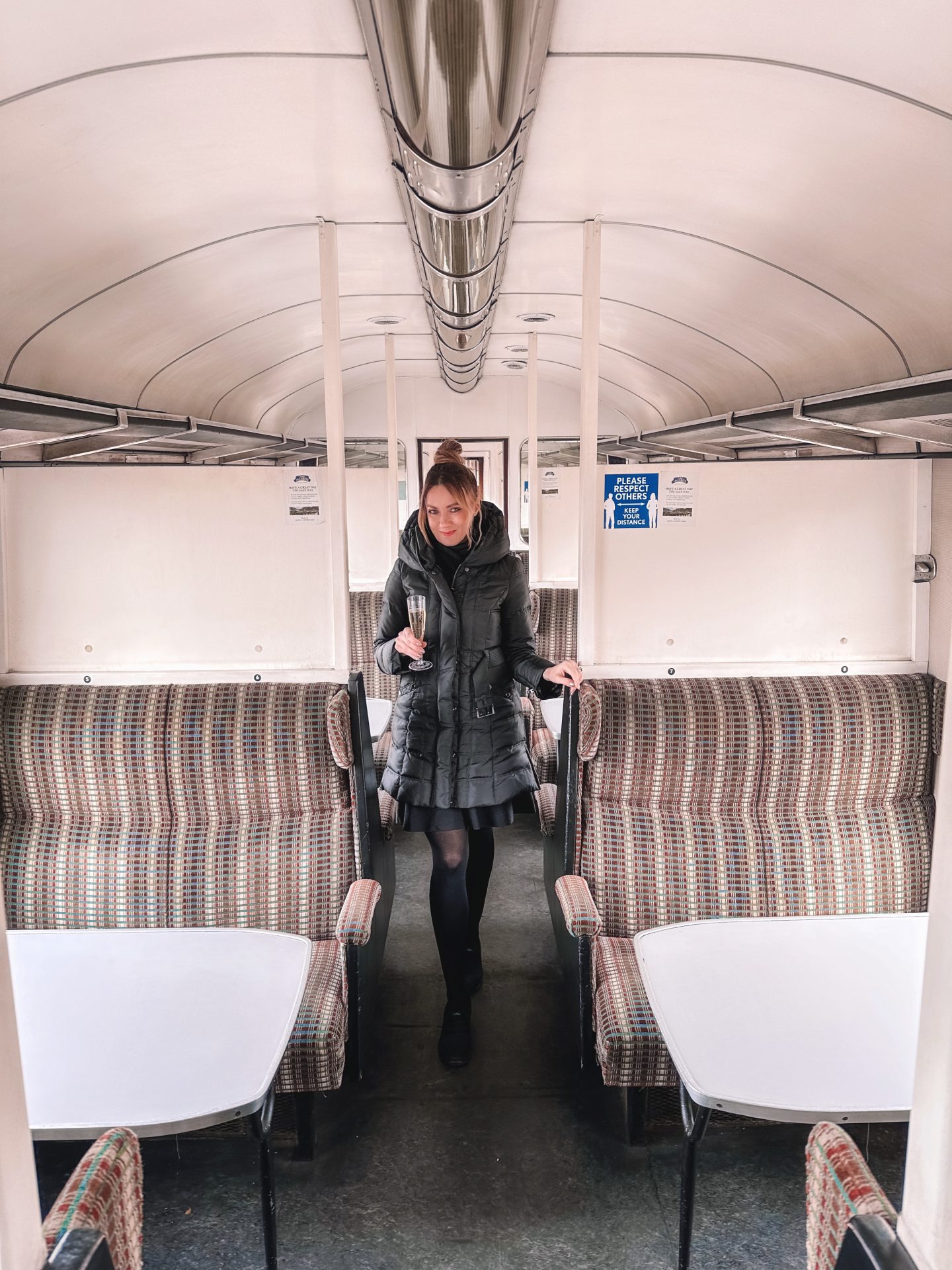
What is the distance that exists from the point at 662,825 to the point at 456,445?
1431mm

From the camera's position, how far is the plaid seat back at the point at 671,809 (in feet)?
9.10

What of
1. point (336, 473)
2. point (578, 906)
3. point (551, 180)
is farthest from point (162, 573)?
point (551, 180)

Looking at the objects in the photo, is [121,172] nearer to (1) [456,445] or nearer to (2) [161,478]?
(2) [161,478]

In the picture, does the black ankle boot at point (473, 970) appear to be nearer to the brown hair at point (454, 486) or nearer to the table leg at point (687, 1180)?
the table leg at point (687, 1180)

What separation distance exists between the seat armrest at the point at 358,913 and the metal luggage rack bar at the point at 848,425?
195 cm

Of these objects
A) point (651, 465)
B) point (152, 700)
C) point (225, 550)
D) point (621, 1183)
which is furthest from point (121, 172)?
point (621, 1183)

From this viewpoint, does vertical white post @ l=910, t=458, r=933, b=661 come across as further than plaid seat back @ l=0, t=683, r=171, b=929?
Yes

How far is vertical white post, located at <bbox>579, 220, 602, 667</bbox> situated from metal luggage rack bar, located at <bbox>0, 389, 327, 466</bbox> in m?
1.04

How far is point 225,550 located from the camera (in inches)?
112

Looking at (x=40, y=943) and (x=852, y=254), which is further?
(x=852, y=254)

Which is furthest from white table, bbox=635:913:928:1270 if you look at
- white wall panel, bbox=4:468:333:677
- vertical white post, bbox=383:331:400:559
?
vertical white post, bbox=383:331:400:559

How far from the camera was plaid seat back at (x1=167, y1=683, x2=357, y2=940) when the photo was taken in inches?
107

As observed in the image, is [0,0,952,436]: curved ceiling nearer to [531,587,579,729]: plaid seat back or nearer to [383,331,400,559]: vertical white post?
[383,331,400,559]: vertical white post

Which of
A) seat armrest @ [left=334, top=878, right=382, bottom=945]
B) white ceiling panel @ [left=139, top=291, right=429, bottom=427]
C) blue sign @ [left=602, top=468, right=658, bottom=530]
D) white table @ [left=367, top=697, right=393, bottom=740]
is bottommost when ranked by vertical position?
seat armrest @ [left=334, top=878, right=382, bottom=945]
